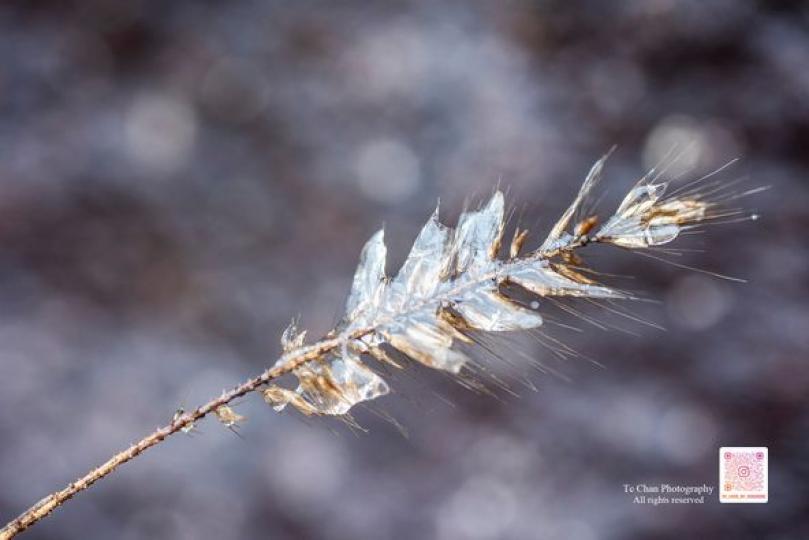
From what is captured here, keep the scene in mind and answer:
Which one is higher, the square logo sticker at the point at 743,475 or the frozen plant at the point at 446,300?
the square logo sticker at the point at 743,475

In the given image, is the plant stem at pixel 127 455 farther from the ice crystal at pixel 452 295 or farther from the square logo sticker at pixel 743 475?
the square logo sticker at pixel 743 475

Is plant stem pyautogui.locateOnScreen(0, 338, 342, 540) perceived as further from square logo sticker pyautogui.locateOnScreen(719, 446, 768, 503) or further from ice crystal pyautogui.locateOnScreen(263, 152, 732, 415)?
square logo sticker pyautogui.locateOnScreen(719, 446, 768, 503)

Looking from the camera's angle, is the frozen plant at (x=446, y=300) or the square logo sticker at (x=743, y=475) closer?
the frozen plant at (x=446, y=300)

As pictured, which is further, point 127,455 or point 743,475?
point 743,475

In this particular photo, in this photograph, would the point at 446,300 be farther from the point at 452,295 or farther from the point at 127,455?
the point at 127,455

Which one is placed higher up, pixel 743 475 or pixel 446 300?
pixel 743 475

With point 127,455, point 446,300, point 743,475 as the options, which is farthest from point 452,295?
point 743,475

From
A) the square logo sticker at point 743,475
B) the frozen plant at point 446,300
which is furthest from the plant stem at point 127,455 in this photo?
the square logo sticker at point 743,475

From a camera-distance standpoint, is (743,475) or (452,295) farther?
(743,475)

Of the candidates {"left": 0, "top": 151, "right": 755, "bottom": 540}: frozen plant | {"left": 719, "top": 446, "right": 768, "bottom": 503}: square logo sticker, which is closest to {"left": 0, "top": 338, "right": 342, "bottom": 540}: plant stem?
{"left": 0, "top": 151, "right": 755, "bottom": 540}: frozen plant
